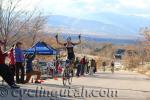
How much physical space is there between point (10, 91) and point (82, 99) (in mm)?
3049

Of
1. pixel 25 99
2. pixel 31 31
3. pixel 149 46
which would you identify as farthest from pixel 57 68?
pixel 149 46

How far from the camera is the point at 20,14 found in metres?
51.0

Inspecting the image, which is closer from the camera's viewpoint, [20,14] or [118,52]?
[20,14]

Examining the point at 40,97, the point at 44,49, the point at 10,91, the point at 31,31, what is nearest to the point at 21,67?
the point at 10,91

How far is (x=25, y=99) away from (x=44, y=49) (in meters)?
18.9

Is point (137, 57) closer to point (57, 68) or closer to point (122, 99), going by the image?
point (57, 68)

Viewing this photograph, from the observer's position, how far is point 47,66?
130 ft

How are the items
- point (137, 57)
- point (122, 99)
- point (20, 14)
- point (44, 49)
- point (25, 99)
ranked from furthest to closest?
point (137, 57) → point (20, 14) → point (44, 49) → point (122, 99) → point (25, 99)

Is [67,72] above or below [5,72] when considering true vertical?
below

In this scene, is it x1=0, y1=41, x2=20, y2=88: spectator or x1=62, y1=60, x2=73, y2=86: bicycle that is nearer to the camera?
x1=0, y1=41, x2=20, y2=88: spectator

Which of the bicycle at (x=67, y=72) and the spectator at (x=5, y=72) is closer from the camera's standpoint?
the spectator at (x=5, y=72)

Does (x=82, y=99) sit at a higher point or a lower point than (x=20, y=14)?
lower

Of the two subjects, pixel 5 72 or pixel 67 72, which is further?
pixel 67 72

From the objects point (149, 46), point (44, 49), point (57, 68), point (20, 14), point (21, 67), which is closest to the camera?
point (21, 67)
